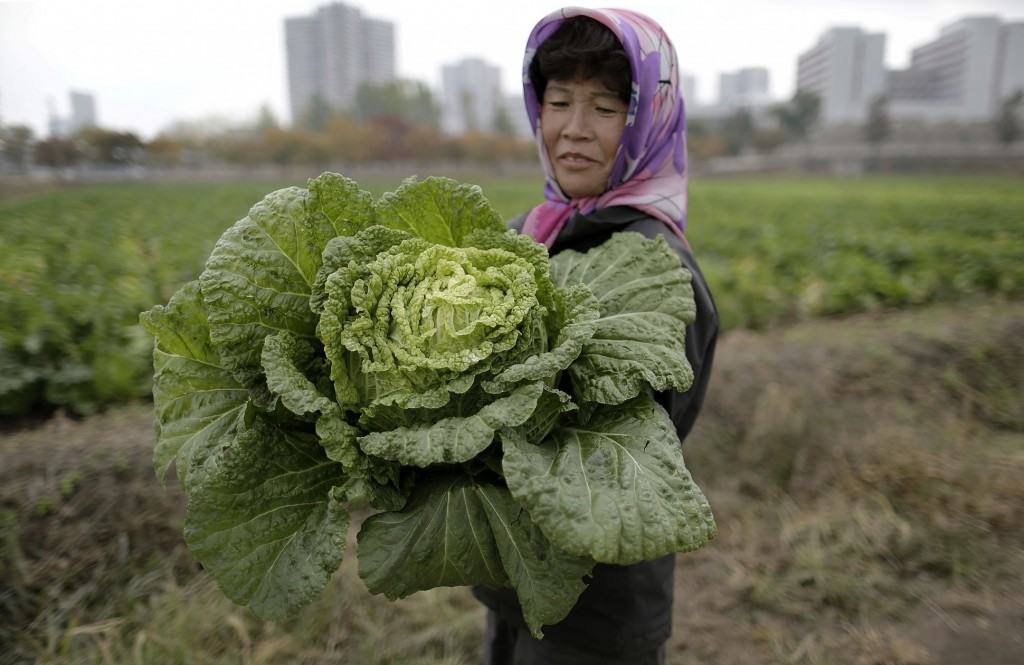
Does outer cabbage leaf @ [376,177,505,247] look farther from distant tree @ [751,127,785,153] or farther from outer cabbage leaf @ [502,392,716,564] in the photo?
distant tree @ [751,127,785,153]

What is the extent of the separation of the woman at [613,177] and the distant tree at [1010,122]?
6476cm

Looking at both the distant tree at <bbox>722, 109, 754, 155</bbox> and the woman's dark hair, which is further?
the distant tree at <bbox>722, 109, 754, 155</bbox>

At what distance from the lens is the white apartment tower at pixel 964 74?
2923 inches

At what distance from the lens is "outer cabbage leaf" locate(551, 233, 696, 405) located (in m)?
1.24

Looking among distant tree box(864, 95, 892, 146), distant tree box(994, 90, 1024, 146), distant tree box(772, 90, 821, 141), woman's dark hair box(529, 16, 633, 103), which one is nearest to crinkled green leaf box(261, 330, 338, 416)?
woman's dark hair box(529, 16, 633, 103)

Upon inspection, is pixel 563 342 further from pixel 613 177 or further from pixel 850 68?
pixel 850 68

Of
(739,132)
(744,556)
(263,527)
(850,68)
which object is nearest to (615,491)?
(263,527)

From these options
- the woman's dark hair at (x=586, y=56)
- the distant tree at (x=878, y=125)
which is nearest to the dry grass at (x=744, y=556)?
the woman's dark hair at (x=586, y=56)

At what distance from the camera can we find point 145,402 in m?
4.23

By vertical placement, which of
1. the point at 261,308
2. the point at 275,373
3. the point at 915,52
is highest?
the point at 915,52

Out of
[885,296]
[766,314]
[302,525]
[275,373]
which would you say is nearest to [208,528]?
[302,525]

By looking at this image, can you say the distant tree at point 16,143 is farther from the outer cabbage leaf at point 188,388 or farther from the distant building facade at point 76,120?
the outer cabbage leaf at point 188,388

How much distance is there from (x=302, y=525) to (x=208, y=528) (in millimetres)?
177

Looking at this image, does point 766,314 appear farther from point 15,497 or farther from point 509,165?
point 509,165
